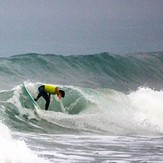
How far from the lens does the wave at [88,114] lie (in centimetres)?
1525

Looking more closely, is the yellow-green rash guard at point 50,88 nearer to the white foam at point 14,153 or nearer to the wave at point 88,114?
the wave at point 88,114

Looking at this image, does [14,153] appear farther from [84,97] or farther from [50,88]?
[84,97]

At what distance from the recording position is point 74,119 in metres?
16.3

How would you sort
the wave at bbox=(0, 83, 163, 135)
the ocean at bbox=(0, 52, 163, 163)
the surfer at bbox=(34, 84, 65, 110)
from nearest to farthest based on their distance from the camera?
the ocean at bbox=(0, 52, 163, 163) → the wave at bbox=(0, 83, 163, 135) → the surfer at bbox=(34, 84, 65, 110)

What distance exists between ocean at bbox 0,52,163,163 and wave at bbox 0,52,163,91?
6 cm

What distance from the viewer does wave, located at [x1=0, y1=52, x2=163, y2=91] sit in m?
28.7

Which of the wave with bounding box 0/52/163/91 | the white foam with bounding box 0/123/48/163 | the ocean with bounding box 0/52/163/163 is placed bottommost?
the white foam with bounding box 0/123/48/163

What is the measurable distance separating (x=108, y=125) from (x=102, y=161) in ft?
20.1

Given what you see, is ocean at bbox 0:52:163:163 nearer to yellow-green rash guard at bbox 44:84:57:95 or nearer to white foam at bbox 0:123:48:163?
white foam at bbox 0:123:48:163

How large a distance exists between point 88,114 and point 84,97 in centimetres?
195

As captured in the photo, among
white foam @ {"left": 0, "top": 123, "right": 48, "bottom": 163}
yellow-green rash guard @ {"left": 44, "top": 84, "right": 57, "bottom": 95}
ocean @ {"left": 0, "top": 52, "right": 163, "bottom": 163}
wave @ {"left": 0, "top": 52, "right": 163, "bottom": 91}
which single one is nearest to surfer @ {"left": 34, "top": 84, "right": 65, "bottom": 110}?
yellow-green rash guard @ {"left": 44, "top": 84, "right": 57, "bottom": 95}

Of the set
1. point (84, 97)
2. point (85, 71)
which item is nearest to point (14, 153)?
point (84, 97)

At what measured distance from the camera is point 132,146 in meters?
12.3

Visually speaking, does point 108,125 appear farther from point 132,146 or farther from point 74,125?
point 132,146
